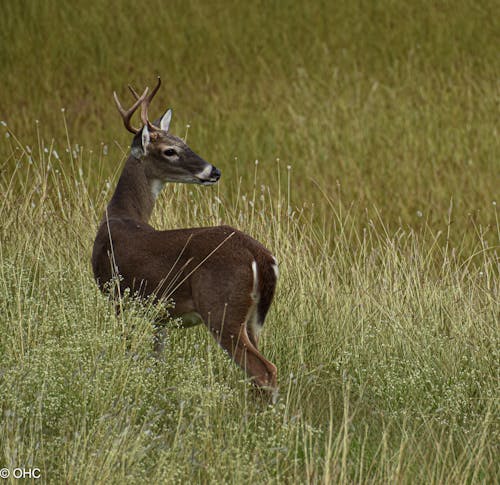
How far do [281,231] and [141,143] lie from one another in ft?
6.11

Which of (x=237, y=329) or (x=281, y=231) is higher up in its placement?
(x=237, y=329)

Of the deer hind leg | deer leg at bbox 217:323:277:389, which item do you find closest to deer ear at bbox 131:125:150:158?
the deer hind leg

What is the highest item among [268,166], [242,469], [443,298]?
[242,469]

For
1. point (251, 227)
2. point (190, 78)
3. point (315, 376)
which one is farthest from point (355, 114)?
point (315, 376)

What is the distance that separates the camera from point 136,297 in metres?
5.89

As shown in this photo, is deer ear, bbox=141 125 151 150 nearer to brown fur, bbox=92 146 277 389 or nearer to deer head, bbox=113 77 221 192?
deer head, bbox=113 77 221 192

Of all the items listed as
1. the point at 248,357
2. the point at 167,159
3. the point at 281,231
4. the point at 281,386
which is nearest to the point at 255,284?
the point at 248,357

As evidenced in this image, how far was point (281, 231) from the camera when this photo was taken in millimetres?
8312

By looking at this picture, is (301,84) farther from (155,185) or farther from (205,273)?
(205,273)

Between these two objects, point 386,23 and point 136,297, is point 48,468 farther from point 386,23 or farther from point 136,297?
point 386,23

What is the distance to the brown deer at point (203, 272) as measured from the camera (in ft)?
18.9

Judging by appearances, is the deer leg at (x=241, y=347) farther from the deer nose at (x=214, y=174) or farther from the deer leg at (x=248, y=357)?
the deer nose at (x=214, y=174)

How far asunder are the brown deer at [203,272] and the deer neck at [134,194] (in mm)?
143

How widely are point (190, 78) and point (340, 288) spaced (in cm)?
740
